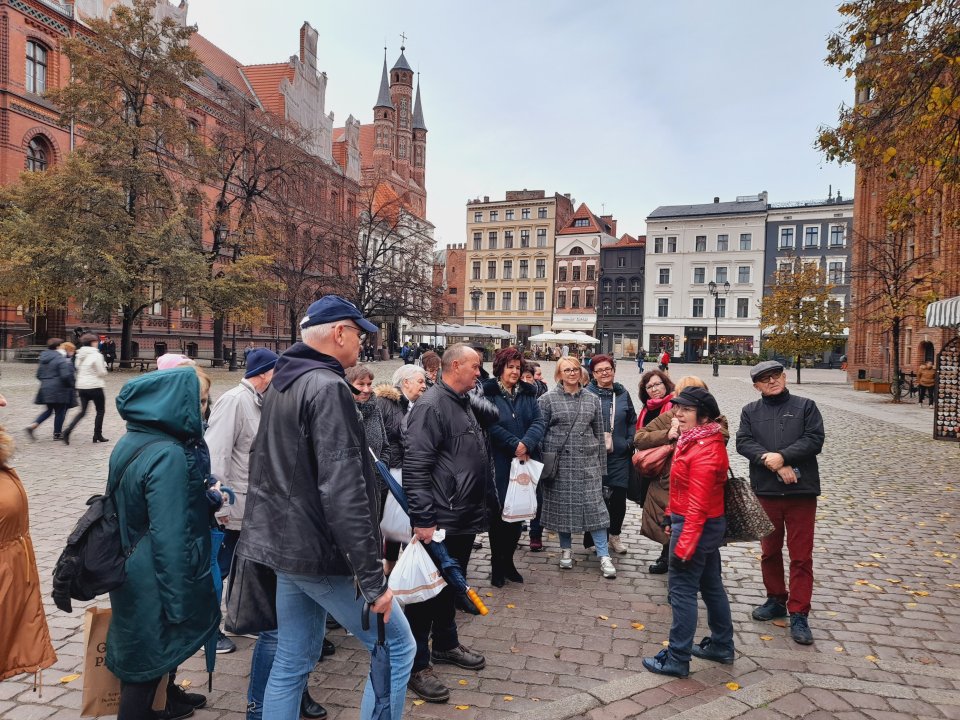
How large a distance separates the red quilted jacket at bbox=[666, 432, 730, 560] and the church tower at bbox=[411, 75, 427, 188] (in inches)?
3364

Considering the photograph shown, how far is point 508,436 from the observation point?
5457 mm

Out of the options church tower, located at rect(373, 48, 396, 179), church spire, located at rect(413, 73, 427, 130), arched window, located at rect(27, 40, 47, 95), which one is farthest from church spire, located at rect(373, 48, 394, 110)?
arched window, located at rect(27, 40, 47, 95)

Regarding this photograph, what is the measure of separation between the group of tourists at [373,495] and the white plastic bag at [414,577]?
9cm

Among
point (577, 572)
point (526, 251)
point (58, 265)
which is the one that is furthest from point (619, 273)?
point (577, 572)

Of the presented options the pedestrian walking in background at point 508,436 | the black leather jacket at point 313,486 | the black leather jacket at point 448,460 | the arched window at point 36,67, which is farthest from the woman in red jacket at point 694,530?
the arched window at point 36,67

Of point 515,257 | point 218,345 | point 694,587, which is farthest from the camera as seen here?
point 515,257

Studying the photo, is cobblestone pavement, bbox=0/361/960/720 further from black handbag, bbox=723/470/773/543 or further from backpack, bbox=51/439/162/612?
backpack, bbox=51/439/162/612

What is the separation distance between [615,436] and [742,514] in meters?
2.24

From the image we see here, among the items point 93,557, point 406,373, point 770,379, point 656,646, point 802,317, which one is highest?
point 802,317

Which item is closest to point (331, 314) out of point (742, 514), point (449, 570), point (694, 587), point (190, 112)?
point (449, 570)

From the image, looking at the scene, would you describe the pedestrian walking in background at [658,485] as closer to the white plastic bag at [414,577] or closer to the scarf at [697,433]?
the scarf at [697,433]

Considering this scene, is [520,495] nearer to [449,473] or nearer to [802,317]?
[449,473]

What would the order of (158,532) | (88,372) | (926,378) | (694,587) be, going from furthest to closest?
(926,378), (88,372), (694,587), (158,532)

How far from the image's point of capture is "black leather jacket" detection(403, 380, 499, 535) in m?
3.76
